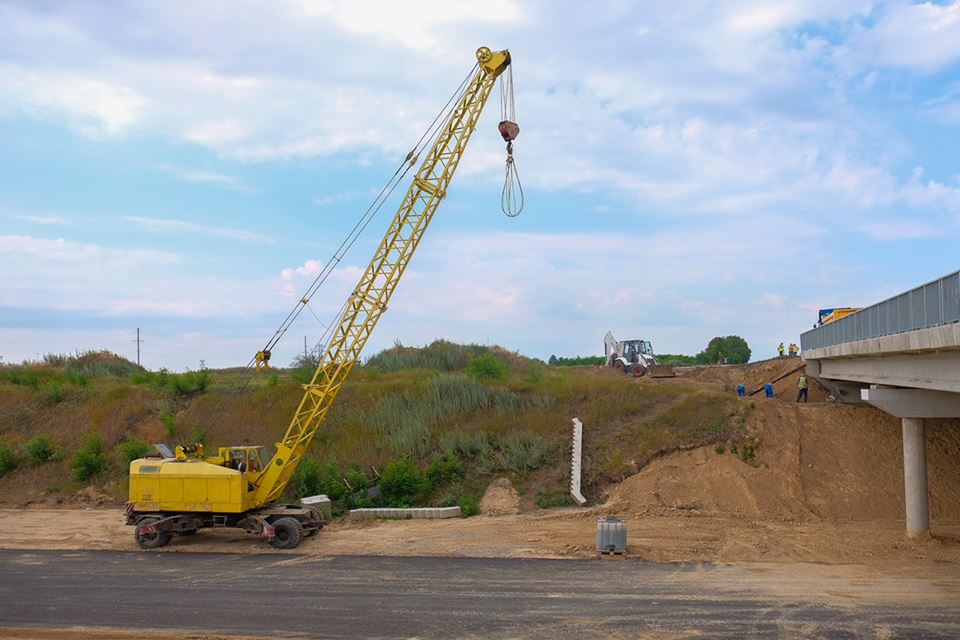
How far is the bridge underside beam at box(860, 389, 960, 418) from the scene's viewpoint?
2225 centimetres

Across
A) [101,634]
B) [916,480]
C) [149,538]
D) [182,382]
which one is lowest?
[101,634]

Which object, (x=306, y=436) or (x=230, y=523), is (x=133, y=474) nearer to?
(x=230, y=523)

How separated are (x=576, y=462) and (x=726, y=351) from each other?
200 ft

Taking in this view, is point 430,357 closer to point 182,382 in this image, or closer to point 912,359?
point 182,382

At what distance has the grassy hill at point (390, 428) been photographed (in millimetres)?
30531

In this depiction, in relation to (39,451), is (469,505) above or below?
below

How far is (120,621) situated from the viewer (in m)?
15.8

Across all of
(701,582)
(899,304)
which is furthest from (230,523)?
(899,304)

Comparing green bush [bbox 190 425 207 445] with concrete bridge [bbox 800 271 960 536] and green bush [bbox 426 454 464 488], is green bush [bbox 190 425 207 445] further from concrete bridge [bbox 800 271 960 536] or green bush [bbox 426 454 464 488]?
concrete bridge [bbox 800 271 960 536]

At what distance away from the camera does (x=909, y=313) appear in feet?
63.2

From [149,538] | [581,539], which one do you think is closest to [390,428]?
[149,538]

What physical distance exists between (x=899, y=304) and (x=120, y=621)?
18730mm

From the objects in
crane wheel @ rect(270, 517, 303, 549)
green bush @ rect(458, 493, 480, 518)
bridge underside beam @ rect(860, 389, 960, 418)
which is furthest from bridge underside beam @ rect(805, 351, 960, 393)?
crane wheel @ rect(270, 517, 303, 549)

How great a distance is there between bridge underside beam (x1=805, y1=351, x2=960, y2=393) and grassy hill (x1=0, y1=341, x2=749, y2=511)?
5087 mm
